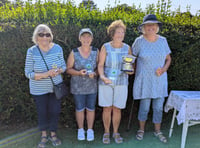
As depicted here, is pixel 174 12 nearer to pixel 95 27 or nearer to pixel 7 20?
pixel 95 27

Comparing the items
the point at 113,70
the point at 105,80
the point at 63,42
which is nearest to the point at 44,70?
the point at 63,42

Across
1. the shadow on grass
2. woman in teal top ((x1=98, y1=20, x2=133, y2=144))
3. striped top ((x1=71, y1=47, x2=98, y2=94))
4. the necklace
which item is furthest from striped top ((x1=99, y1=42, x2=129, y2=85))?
the shadow on grass

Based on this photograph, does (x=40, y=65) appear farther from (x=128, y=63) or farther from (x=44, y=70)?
(x=128, y=63)

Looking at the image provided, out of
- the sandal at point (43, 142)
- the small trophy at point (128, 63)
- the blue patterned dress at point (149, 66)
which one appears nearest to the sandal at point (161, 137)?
the blue patterned dress at point (149, 66)

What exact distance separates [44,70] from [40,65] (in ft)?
0.29

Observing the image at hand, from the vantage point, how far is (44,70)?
2971 mm

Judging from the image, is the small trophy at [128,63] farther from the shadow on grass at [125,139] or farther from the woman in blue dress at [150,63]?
the shadow on grass at [125,139]

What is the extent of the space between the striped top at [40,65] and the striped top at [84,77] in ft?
0.75

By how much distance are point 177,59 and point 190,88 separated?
0.64 meters

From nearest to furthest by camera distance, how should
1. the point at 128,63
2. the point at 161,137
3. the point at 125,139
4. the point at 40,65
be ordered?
the point at 40,65, the point at 128,63, the point at 161,137, the point at 125,139

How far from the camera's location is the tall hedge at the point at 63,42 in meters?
3.56

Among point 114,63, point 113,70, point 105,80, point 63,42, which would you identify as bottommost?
point 105,80

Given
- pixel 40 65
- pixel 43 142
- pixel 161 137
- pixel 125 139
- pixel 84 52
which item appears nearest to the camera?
pixel 40 65

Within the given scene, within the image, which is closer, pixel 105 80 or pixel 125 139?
pixel 105 80
